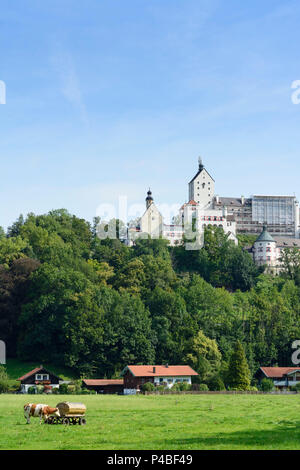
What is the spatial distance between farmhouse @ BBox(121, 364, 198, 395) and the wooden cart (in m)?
54.1

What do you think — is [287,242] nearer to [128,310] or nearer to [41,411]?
[128,310]

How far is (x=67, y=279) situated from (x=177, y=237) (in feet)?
191

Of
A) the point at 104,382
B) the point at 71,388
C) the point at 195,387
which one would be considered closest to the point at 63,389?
the point at 71,388

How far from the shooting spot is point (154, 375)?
84.9 m

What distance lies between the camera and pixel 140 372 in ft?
279

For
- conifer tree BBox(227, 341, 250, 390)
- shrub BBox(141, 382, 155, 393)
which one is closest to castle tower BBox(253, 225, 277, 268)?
conifer tree BBox(227, 341, 250, 390)

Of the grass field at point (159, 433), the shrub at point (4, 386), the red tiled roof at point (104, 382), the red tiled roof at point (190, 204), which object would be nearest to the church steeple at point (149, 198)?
the red tiled roof at point (190, 204)

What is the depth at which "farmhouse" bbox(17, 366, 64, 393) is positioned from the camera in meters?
85.7

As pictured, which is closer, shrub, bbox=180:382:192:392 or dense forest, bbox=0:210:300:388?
shrub, bbox=180:382:192:392

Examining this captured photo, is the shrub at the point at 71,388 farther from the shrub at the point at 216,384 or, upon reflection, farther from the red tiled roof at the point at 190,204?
the red tiled roof at the point at 190,204

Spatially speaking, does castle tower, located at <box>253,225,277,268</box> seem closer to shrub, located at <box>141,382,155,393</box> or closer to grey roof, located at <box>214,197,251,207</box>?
grey roof, located at <box>214,197,251,207</box>

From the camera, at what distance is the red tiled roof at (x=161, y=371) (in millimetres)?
84625

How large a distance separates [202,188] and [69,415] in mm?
157783
